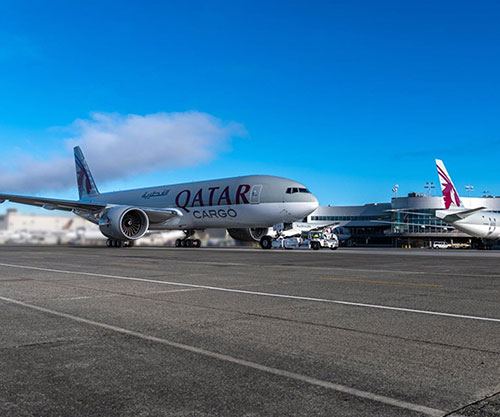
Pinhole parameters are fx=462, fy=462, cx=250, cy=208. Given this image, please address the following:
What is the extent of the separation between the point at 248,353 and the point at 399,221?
9813cm

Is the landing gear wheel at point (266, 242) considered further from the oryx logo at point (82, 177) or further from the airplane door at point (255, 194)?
the oryx logo at point (82, 177)

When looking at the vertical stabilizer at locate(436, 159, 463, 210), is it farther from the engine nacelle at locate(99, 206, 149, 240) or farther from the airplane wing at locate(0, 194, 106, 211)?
the airplane wing at locate(0, 194, 106, 211)

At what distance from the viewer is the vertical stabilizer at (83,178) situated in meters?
49.8

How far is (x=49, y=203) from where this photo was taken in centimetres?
3656

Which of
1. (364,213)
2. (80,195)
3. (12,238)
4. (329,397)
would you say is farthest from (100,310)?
(364,213)

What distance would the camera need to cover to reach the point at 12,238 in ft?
101

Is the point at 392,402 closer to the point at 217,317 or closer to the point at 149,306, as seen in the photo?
the point at 217,317

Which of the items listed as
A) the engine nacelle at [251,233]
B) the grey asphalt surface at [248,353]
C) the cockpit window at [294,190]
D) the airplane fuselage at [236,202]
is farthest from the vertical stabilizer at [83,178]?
the grey asphalt surface at [248,353]

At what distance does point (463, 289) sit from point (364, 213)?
101 metres

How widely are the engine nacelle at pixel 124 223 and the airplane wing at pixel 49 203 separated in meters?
2.85

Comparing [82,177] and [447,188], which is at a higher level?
[82,177]

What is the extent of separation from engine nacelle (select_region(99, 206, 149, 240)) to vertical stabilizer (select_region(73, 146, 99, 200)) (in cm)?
1657

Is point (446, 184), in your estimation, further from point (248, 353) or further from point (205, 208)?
point (248, 353)

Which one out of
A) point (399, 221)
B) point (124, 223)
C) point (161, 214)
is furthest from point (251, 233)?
point (399, 221)
